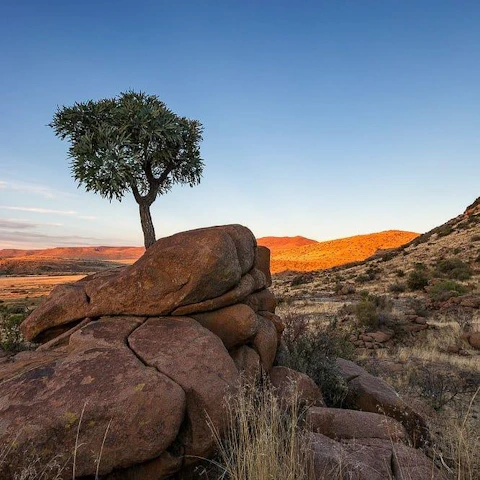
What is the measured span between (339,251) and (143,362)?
88.9 m

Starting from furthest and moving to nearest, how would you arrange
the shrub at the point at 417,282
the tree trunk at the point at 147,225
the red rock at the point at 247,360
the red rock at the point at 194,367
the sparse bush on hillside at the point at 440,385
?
the shrub at the point at 417,282 → the tree trunk at the point at 147,225 → the sparse bush on hillside at the point at 440,385 → the red rock at the point at 247,360 → the red rock at the point at 194,367

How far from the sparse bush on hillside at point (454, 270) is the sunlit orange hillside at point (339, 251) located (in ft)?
143

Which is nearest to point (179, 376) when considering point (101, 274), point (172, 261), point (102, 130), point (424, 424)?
point (172, 261)

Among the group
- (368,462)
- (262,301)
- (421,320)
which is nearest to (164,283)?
(262,301)

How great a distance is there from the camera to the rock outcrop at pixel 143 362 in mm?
3947

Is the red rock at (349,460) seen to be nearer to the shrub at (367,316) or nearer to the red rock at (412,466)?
the red rock at (412,466)

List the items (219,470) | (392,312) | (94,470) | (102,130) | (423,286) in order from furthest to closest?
(423,286), (392,312), (102,130), (219,470), (94,470)

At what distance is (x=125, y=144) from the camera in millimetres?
12117

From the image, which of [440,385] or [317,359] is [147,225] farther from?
[440,385]

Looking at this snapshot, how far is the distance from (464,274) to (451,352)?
16.8m

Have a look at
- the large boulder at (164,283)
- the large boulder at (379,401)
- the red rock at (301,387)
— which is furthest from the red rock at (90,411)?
the large boulder at (379,401)

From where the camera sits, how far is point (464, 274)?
90.4 feet

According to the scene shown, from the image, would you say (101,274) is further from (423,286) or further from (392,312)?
(423,286)

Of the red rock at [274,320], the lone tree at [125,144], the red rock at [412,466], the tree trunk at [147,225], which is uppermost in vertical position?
the lone tree at [125,144]
